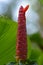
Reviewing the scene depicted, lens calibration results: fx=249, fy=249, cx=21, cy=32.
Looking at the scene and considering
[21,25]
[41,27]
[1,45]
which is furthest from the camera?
[41,27]

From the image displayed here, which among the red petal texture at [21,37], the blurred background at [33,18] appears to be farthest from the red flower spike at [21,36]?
the blurred background at [33,18]

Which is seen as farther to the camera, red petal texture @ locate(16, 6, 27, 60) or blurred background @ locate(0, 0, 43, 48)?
blurred background @ locate(0, 0, 43, 48)

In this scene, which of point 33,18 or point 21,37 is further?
point 33,18

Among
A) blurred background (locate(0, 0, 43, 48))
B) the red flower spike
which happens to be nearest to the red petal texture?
the red flower spike

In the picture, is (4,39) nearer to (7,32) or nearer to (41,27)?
(7,32)

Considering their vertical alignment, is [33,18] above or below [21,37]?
above

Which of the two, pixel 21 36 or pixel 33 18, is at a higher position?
pixel 33 18

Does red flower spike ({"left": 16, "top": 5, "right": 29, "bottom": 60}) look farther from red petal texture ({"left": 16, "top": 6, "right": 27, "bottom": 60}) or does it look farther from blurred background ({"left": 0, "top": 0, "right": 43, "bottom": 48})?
blurred background ({"left": 0, "top": 0, "right": 43, "bottom": 48})

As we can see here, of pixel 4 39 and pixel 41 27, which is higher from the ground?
pixel 41 27

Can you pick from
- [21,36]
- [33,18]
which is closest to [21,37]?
[21,36]

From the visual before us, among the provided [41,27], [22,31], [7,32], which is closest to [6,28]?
[7,32]

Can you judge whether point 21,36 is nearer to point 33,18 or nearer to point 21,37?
point 21,37
